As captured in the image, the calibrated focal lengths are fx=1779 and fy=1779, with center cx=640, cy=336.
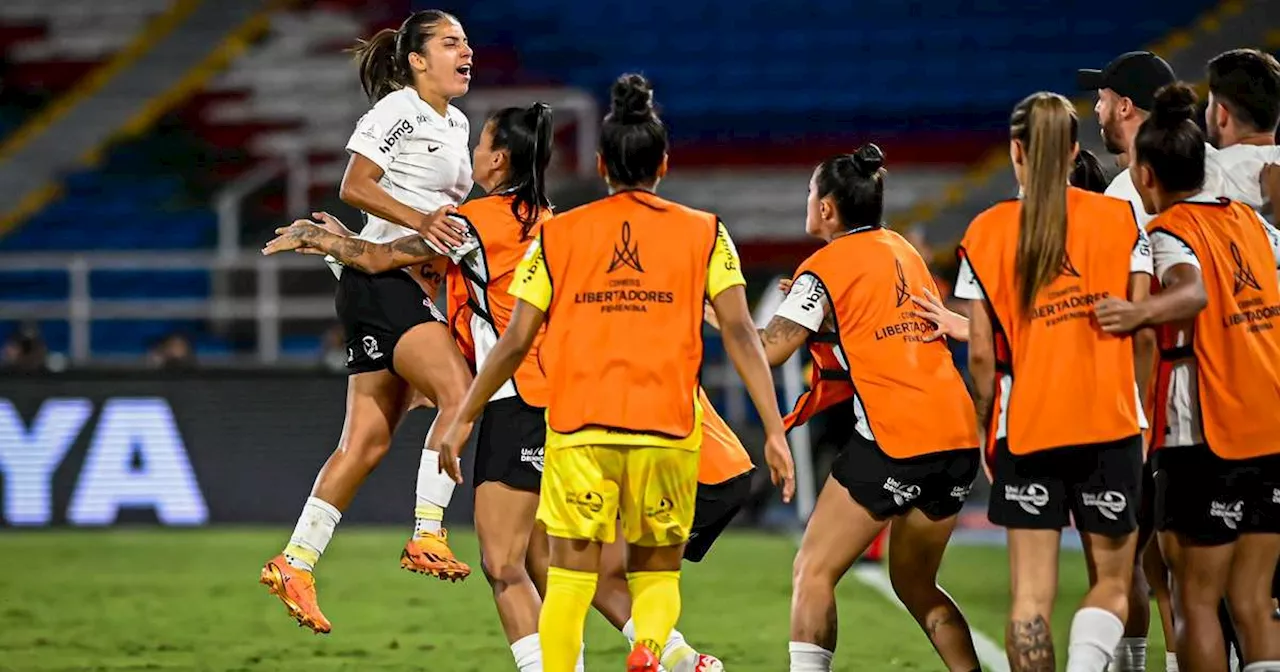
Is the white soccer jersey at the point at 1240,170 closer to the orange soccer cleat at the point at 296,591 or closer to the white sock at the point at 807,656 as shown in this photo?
the white sock at the point at 807,656

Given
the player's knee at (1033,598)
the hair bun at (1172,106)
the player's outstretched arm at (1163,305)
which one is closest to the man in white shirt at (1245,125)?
the hair bun at (1172,106)

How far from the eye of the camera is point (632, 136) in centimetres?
586

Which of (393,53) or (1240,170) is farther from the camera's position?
(393,53)

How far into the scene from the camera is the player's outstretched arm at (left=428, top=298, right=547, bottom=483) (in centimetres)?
589

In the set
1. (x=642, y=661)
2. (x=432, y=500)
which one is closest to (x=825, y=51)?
(x=432, y=500)

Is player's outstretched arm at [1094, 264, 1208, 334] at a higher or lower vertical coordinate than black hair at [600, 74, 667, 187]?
lower

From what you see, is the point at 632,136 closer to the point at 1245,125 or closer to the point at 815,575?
the point at 815,575

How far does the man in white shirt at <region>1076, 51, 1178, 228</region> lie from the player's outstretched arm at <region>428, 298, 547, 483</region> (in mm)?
2401

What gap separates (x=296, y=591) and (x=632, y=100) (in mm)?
2696

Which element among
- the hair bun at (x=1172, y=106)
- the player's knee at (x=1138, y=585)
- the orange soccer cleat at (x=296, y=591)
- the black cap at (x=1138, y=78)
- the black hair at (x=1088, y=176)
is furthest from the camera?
the orange soccer cleat at (x=296, y=591)

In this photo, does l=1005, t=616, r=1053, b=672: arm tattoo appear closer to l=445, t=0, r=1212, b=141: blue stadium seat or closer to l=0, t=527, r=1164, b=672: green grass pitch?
l=0, t=527, r=1164, b=672: green grass pitch

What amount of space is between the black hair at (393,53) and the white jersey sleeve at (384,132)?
24cm

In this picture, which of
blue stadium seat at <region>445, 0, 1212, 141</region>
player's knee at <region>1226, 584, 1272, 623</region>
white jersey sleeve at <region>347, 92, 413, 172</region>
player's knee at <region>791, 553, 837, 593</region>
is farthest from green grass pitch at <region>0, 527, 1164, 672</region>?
blue stadium seat at <region>445, 0, 1212, 141</region>

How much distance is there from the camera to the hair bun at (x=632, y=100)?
5.80 meters
